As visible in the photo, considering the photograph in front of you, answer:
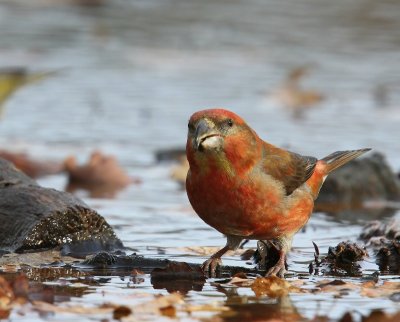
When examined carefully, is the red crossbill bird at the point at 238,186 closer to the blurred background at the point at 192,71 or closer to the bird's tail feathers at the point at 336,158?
the bird's tail feathers at the point at 336,158

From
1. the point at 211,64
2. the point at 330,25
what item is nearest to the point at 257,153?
the point at 211,64

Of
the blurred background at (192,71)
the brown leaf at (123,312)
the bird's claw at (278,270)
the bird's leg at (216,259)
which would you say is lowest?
the brown leaf at (123,312)

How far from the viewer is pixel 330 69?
14.7 meters

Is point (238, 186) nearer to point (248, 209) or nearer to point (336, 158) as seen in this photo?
point (248, 209)

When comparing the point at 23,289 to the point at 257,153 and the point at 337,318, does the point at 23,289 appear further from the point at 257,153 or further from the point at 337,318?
the point at 257,153

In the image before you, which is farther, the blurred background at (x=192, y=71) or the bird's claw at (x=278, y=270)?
the blurred background at (x=192, y=71)

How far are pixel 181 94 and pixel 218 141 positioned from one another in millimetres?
7194

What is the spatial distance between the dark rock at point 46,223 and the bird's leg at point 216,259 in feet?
2.46

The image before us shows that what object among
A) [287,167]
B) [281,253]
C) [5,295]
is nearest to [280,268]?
[281,253]

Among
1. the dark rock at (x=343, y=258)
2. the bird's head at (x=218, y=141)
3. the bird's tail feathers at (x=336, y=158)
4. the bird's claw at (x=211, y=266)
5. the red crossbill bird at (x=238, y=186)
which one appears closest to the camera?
the bird's head at (x=218, y=141)

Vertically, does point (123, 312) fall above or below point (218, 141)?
below

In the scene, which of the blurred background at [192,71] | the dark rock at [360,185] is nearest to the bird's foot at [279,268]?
the dark rock at [360,185]

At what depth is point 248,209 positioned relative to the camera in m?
6.10

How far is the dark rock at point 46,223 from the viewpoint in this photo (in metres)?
6.55
